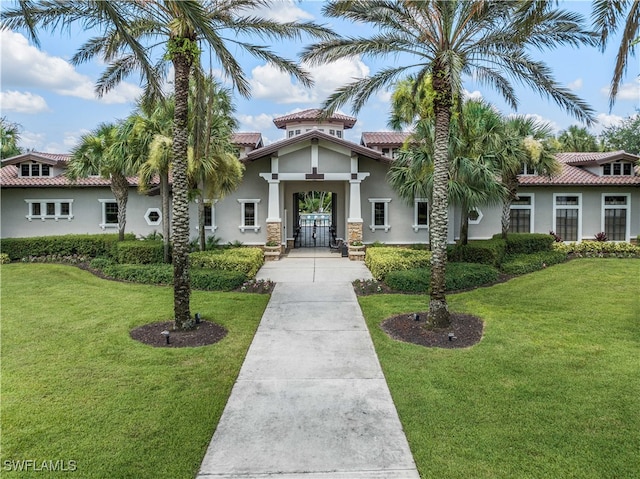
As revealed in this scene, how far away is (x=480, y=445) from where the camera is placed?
15.3 ft

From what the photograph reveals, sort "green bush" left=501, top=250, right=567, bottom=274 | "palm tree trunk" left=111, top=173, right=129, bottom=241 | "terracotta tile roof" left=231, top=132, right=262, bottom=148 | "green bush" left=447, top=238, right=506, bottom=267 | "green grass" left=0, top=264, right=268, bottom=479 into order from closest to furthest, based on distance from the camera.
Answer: "green grass" left=0, top=264, right=268, bottom=479, "green bush" left=501, top=250, right=567, bottom=274, "green bush" left=447, top=238, right=506, bottom=267, "palm tree trunk" left=111, top=173, right=129, bottom=241, "terracotta tile roof" left=231, top=132, right=262, bottom=148

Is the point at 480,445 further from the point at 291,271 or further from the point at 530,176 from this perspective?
the point at 530,176

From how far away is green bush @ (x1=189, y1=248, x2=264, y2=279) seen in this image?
46.4ft

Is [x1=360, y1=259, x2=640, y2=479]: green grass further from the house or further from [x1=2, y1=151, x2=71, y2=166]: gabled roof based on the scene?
[x1=2, y1=151, x2=71, y2=166]: gabled roof

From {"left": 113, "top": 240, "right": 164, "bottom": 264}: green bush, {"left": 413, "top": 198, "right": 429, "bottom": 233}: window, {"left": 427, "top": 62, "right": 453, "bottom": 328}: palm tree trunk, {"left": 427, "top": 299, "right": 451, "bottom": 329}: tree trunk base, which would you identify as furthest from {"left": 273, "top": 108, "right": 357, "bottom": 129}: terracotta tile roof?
{"left": 427, "top": 299, "right": 451, "bottom": 329}: tree trunk base

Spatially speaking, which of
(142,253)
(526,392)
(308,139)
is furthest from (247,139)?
(526,392)

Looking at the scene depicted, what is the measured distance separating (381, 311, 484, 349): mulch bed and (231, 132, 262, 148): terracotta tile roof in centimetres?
1607

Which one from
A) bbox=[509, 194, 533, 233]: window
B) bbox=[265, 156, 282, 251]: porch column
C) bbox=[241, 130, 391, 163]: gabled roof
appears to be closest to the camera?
bbox=[241, 130, 391, 163]: gabled roof

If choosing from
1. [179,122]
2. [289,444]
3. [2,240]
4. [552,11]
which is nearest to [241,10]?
[179,122]

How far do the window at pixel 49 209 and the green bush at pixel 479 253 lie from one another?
1749 centimetres

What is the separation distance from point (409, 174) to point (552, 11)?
8183mm

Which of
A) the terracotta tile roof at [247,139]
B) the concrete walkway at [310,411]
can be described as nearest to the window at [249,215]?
the terracotta tile roof at [247,139]

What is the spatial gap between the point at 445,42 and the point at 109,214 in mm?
17430

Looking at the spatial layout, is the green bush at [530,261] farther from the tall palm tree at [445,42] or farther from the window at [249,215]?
the window at [249,215]
